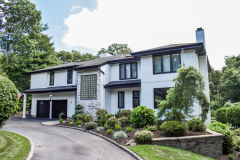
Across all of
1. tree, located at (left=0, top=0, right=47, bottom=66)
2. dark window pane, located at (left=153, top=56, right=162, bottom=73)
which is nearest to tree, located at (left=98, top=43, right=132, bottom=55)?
tree, located at (left=0, top=0, right=47, bottom=66)

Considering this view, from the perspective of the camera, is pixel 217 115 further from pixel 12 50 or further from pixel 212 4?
pixel 12 50

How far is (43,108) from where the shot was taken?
21938 millimetres

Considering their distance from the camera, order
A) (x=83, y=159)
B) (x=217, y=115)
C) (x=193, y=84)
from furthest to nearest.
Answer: (x=217, y=115), (x=193, y=84), (x=83, y=159)

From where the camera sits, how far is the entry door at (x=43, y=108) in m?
21.6

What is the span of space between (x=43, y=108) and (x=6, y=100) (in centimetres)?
1661

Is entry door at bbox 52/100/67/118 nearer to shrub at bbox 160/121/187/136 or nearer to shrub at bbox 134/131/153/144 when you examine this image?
shrub at bbox 134/131/153/144

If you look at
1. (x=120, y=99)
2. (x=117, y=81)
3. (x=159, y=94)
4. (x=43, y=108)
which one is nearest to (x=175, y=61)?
(x=159, y=94)

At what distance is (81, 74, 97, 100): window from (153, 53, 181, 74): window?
19.9 ft

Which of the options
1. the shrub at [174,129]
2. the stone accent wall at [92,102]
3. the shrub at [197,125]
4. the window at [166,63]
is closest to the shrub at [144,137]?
the shrub at [174,129]

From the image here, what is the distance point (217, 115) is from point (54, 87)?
58.9ft

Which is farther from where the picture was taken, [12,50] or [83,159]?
[12,50]

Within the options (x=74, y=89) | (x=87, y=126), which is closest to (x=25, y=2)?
(x=74, y=89)

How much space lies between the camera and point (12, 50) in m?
29.4

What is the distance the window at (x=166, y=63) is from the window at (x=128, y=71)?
115 inches
